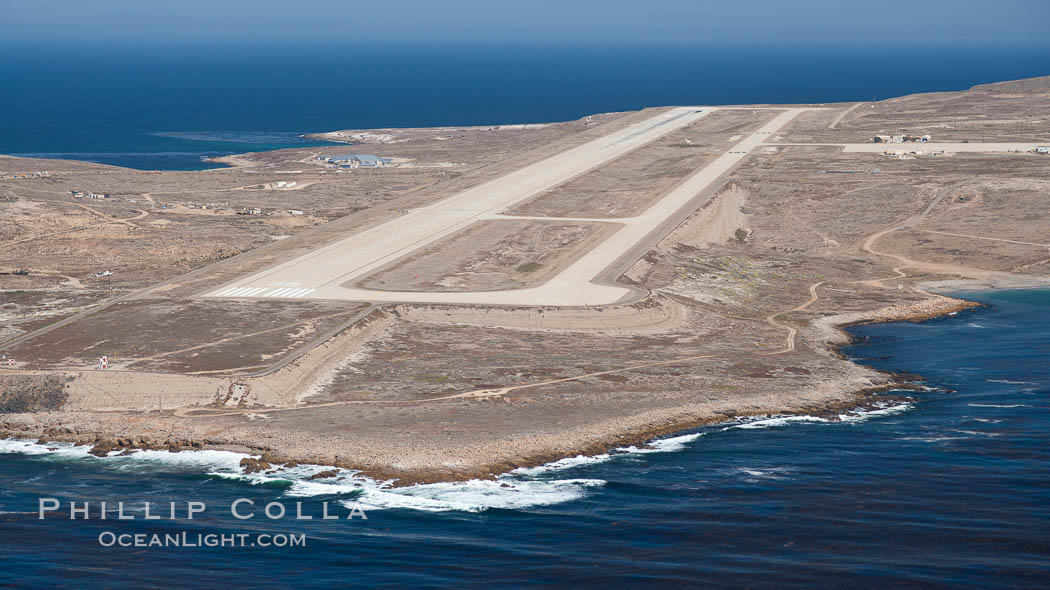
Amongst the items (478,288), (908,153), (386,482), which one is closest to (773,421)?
(386,482)

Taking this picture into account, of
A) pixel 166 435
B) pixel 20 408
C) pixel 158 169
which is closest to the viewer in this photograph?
pixel 166 435

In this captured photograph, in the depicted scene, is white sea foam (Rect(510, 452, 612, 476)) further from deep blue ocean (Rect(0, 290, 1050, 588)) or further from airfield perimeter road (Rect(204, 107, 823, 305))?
airfield perimeter road (Rect(204, 107, 823, 305))

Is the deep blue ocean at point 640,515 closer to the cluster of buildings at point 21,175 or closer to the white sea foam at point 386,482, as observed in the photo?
the white sea foam at point 386,482

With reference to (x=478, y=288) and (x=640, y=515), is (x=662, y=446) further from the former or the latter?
→ (x=478, y=288)

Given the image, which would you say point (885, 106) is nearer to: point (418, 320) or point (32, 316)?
point (418, 320)

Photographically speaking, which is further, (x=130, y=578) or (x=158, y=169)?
(x=158, y=169)

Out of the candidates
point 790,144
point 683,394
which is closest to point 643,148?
point 790,144
